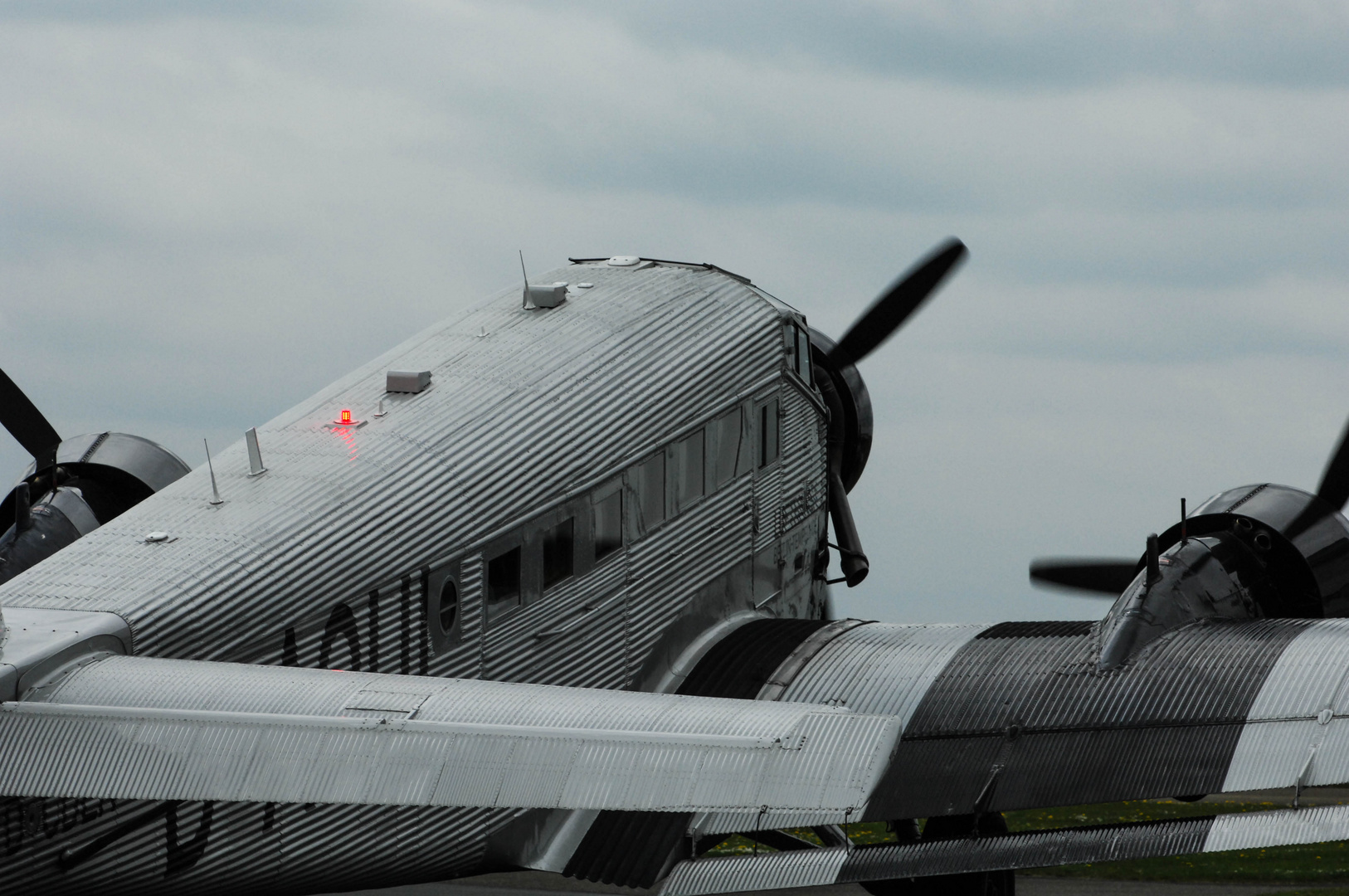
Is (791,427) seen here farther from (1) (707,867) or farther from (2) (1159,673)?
(1) (707,867)

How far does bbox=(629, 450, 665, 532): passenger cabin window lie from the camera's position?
13.3 m

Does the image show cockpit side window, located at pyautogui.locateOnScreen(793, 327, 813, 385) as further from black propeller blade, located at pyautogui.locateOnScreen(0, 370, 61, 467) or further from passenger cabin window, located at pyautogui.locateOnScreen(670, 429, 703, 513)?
black propeller blade, located at pyautogui.locateOnScreen(0, 370, 61, 467)

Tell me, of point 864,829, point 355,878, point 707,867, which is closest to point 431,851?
point 355,878

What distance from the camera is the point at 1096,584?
55.2ft

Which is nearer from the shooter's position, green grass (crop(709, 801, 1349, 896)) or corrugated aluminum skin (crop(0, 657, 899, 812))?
corrugated aluminum skin (crop(0, 657, 899, 812))

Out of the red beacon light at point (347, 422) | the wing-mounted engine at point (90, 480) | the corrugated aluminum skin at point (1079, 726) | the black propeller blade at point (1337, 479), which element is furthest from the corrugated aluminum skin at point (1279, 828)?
the wing-mounted engine at point (90, 480)

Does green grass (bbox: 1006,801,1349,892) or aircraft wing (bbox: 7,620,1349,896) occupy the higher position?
aircraft wing (bbox: 7,620,1349,896)

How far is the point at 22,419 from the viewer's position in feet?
58.2

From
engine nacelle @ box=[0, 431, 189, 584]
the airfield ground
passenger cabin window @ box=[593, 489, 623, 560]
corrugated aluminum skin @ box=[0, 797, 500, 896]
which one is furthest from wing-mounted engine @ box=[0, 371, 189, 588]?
corrugated aluminum skin @ box=[0, 797, 500, 896]

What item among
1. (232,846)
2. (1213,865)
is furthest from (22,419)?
(1213,865)

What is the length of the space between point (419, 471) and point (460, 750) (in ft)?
14.3

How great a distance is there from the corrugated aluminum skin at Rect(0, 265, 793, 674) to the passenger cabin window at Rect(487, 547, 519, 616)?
21 centimetres

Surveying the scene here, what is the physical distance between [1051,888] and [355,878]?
1008cm

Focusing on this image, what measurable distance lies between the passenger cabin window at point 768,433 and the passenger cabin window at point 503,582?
4.17 meters
